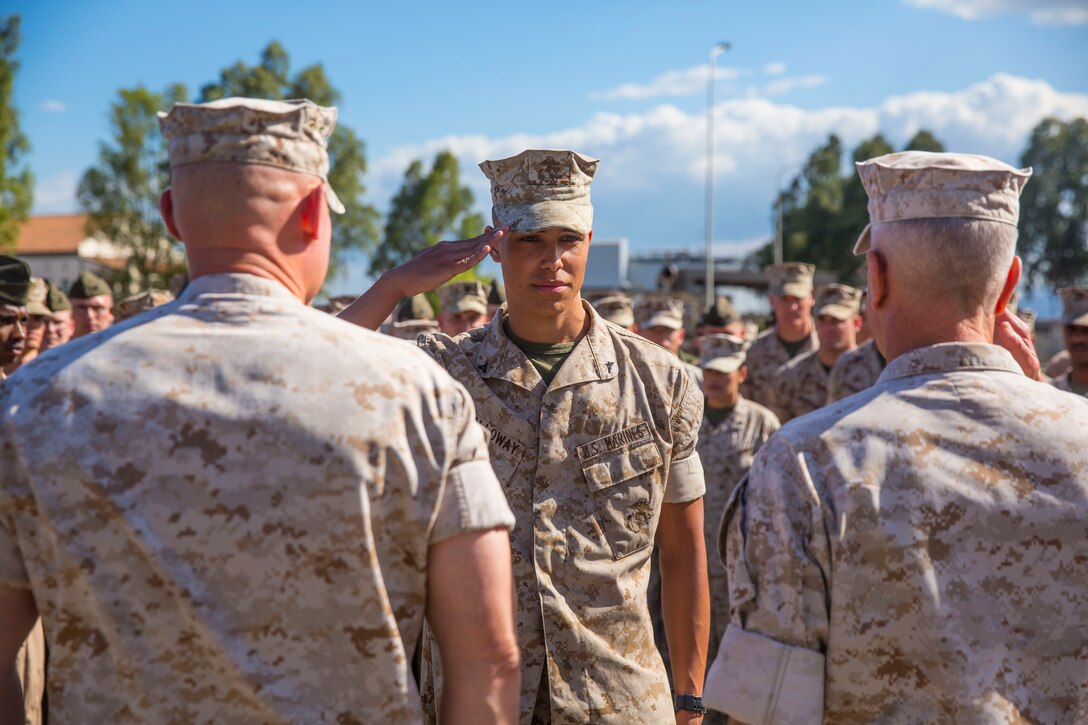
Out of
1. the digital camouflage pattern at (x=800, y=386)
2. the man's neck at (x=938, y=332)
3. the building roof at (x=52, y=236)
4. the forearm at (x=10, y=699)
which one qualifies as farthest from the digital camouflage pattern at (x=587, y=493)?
the building roof at (x=52, y=236)

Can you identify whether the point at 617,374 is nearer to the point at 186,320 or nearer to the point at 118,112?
the point at 186,320

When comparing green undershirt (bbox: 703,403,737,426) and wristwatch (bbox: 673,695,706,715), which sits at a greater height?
wristwatch (bbox: 673,695,706,715)

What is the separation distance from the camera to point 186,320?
244 cm

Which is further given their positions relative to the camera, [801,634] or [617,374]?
[617,374]

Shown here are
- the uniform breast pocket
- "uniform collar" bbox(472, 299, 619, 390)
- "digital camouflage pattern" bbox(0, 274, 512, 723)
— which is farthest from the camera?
"uniform collar" bbox(472, 299, 619, 390)

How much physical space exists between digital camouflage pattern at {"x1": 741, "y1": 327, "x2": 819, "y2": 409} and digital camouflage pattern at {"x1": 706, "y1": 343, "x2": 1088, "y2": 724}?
786cm

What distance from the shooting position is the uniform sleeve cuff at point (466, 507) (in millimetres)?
2426

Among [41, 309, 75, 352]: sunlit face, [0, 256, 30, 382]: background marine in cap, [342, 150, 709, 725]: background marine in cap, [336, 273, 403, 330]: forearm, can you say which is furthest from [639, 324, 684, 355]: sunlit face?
[336, 273, 403, 330]: forearm

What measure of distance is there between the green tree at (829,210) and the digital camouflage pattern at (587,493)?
50.9 metres

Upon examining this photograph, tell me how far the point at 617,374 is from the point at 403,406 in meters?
1.81

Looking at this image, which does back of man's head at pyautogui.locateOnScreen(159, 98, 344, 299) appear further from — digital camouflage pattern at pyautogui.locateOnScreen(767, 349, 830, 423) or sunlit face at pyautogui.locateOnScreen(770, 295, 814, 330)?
sunlit face at pyautogui.locateOnScreen(770, 295, 814, 330)

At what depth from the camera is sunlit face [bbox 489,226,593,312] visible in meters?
4.12

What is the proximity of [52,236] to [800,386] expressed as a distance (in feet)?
305

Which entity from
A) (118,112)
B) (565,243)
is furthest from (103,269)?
(565,243)
